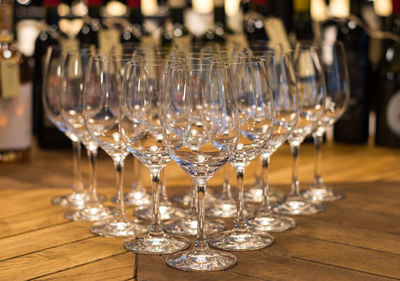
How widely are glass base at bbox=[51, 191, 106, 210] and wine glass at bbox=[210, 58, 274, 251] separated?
15.1 inches

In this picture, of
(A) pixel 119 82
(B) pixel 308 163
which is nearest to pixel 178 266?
(A) pixel 119 82

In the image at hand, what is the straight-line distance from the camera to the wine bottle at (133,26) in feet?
6.35

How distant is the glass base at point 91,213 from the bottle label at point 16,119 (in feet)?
1.87

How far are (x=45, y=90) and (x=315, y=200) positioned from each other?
552 mm

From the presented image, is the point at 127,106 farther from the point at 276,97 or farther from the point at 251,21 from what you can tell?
the point at 251,21

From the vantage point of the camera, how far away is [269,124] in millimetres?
999

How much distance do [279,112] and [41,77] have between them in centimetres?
101

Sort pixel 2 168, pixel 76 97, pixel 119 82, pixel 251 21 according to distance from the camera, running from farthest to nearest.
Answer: pixel 251 21 → pixel 2 168 → pixel 76 97 → pixel 119 82

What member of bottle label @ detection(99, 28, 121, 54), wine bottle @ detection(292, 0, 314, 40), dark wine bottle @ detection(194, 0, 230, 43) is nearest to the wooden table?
bottle label @ detection(99, 28, 121, 54)

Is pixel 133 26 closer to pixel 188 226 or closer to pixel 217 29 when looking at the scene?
pixel 217 29

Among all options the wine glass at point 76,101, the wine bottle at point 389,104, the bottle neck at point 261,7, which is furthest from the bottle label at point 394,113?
the wine glass at point 76,101

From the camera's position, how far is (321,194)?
1404 millimetres

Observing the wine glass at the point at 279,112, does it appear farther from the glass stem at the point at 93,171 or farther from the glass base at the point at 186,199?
the glass stem at the point at 93,171

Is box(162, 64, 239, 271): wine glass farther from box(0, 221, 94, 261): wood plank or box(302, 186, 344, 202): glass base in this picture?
box(302, 186, 344, 202): glass base
